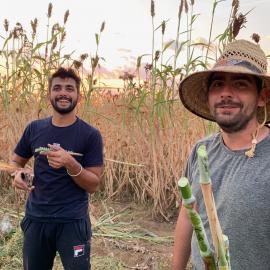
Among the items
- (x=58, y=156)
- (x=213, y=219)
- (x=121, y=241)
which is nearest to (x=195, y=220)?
→ (x=213, y=219)

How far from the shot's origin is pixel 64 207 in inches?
82.0

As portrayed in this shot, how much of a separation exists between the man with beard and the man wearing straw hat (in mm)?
792

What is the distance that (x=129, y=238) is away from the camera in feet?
11.1

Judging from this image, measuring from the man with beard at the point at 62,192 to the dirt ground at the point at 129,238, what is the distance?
2.77ft

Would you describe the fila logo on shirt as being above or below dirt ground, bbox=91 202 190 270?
above

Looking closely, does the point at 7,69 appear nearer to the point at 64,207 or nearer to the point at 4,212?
the point at 4,212

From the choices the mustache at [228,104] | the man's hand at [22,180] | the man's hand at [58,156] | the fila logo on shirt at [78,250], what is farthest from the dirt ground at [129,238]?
the mustache at [228,104]

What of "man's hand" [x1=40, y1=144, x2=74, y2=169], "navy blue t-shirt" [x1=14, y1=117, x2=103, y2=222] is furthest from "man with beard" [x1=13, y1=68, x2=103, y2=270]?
"man's hand" [x1=40, y1=144, x2=74, y2=169]

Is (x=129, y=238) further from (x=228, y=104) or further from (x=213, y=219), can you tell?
(x=213, y=219)

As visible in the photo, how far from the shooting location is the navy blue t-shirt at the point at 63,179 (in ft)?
6.86

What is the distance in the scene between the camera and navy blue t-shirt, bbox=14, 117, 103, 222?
2.09m

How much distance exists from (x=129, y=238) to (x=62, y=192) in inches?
56.6

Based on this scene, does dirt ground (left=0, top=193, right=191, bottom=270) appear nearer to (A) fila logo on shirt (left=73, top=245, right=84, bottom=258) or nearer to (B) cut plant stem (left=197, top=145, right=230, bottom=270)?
(A) fila logo on shirt (left=73, top=245, right=84, bottom=258)

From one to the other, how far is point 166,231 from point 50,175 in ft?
5.70
